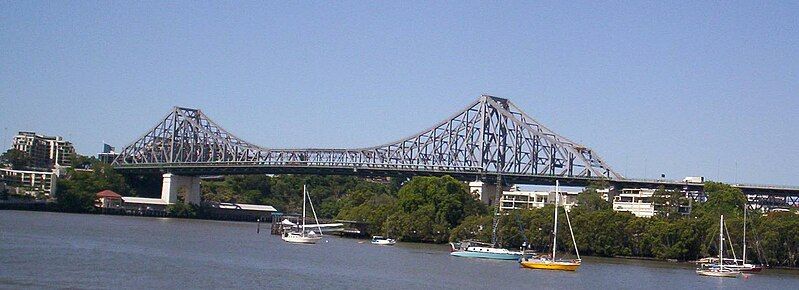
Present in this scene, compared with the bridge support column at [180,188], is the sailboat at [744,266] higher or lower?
lower

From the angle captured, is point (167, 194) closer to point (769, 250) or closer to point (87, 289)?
point (769, 250)

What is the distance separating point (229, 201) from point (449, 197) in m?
66.7

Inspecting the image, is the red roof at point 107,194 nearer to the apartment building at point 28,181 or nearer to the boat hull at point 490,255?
the apartment building at point 28,181

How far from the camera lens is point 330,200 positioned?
15500cm

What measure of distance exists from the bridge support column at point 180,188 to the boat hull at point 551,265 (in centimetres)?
8469

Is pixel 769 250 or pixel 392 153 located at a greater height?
pixel 392 153

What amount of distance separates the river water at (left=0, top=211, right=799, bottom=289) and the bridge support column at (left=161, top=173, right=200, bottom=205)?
204 ft

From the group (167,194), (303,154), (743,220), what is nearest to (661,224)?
(743,220)

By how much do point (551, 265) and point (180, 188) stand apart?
92448mm

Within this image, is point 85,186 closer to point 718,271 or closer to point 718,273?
point 718,271

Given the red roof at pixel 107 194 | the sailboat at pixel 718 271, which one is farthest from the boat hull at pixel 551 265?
the red roof at pixel 107 194

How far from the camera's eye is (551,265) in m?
66.0

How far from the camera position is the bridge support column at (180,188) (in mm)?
146375

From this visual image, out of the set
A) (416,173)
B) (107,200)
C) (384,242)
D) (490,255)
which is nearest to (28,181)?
(107,200)
